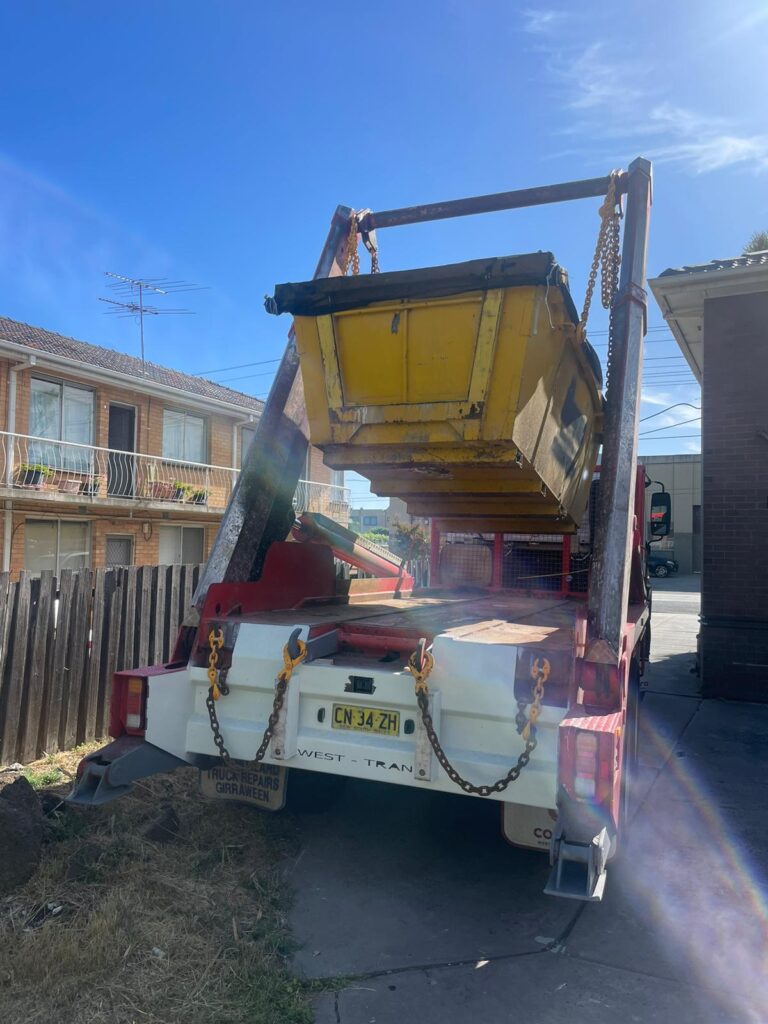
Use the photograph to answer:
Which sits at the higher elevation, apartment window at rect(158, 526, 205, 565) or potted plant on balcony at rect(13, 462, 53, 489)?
potted plant on balcony at rect(13, 462, 53, 489)

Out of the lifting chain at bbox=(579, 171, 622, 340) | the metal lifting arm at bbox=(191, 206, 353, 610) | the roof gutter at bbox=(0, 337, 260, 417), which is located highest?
the roof gutter at bbox=(0, 337, 260, 417)

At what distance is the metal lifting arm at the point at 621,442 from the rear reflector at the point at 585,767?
1.42 feet

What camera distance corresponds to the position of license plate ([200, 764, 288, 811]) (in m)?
4.01

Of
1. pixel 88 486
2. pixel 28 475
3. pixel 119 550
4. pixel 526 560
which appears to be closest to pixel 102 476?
→ pixel 88 486

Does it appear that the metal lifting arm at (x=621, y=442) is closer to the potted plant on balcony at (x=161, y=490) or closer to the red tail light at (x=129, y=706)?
the red tail light at (x=129, y=706)

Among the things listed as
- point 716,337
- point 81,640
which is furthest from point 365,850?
point 716,337

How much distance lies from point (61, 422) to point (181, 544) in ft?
14.8

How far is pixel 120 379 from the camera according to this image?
17312 millimetres

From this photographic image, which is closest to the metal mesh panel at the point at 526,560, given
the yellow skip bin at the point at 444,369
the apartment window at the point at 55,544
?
the yellow skip bin at the point at 444,369

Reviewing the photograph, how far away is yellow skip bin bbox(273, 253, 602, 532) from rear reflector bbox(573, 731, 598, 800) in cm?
144

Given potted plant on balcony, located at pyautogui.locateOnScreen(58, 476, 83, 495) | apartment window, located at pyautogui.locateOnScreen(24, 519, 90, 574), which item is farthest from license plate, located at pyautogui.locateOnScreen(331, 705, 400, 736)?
potted plant on balcony, located at pyautogui.locateOnScreen(58, 476, 83, 495)

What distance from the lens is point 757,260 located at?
865cm

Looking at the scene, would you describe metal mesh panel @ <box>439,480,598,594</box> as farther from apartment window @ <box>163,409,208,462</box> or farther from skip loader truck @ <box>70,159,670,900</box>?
apartment window @ <box>163,409,208,462</box>

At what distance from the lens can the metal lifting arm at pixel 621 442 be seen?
11.7ft
